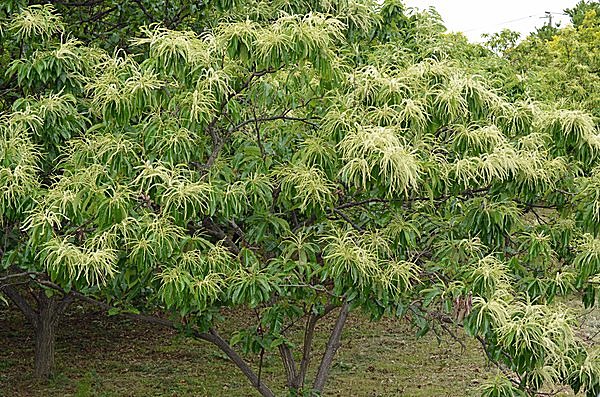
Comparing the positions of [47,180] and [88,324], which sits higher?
[47,180]

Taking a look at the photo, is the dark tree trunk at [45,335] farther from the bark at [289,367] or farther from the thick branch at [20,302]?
the bark at [289,367]

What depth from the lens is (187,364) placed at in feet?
29.5

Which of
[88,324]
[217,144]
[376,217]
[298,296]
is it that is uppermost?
[217,144]

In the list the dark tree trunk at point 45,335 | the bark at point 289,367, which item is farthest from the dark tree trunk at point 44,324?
the bark at point 289,367

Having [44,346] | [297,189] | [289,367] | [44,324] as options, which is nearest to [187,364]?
[44,346]

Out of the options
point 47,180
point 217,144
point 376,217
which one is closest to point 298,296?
point 376,217

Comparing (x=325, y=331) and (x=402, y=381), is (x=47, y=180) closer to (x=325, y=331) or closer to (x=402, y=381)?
(x=402, y=381)

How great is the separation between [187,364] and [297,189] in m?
5.54

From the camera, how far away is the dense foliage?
365 centimetres

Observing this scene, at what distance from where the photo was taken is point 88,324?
35.9 feet

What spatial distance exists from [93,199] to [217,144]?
90cm

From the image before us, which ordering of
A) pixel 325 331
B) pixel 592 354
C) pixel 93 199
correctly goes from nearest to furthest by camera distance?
pixel 93 199, pixel 592 354, pixel 325 331

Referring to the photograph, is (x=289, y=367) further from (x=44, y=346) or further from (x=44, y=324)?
(x=44, y=346)

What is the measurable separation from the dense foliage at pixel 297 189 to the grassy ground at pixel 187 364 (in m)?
3.47
